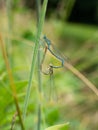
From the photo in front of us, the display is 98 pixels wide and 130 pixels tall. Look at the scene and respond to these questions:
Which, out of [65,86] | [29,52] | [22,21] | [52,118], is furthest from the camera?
[22,21]

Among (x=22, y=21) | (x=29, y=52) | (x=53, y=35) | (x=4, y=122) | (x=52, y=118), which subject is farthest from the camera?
(x=22, y=21)

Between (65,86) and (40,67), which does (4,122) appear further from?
(65,86)

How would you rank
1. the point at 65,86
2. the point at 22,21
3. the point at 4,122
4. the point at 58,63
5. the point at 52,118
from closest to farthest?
1. the point at 58,63
2. the point at 4,122
3. the point at 52,118
4. the point at 65,86
5. the point at 22,21

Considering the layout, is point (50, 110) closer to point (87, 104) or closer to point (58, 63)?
point (58, 63)

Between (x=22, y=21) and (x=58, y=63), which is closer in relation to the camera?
(x=58, y=63)

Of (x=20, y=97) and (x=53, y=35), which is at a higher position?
(x=20, y=97)

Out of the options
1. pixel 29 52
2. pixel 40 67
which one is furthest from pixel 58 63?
pixel 29 52

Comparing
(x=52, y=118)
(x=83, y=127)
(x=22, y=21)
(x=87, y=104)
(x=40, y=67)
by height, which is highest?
(x=40, y=67)

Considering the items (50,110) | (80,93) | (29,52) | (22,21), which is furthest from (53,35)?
(50,110)

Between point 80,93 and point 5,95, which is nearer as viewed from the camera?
point 5,95
